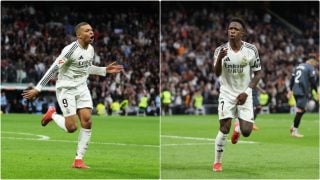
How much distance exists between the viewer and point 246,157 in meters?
13.8

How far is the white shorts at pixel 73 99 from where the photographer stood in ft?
38.8

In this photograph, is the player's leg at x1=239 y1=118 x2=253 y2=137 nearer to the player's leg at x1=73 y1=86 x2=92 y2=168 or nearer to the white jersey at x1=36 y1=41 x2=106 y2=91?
the player's leg at x1=73 y1=86 x2=92 y2=168

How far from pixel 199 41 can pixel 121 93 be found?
9430 mm

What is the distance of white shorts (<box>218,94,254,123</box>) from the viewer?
11789 mm

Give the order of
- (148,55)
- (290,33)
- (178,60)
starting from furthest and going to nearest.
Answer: (290,33) < (178,60) < (148,55)

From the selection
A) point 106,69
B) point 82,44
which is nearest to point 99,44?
point 106,69

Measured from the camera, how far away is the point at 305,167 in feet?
40.2

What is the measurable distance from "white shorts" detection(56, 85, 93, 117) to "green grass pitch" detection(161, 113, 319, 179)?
160 centimetres

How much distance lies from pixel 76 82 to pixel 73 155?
2329 millimetres

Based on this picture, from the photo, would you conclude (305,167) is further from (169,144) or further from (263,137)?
(263,137)

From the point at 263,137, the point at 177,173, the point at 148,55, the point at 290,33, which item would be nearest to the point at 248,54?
the point at 177,173

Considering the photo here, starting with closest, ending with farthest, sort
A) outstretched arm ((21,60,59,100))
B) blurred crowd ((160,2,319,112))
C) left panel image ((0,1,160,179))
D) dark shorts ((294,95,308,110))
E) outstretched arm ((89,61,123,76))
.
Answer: outstretched arm ((21,60,59,100))
outstretched arm ((89,61,123,76))
dark shorts ((294,95,308,110))
left panel image ((0,1,160,179))
blurred crowd ((160,2,319,112))

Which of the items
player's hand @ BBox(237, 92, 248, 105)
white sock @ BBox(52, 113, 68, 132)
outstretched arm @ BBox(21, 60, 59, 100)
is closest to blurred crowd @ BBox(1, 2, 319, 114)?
player's hand @ BBox(237, 92, 248, 105)

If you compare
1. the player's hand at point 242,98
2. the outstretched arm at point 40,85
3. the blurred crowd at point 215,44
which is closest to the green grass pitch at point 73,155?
the outstretched arm at point 40,85
